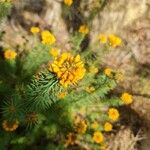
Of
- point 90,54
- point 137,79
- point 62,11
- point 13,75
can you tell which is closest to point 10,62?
point 13,75

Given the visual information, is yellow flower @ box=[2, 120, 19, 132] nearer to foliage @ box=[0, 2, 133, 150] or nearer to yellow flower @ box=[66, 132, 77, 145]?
foliage @ box=[0, 2, 133, 150]

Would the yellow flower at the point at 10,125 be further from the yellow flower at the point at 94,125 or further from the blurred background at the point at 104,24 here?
the blurred background at the point at 104,24

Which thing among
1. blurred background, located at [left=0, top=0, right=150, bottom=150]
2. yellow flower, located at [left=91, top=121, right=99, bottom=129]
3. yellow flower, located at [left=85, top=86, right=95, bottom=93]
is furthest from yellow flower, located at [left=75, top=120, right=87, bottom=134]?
blurred background, located at [left=0, top=0, right=150, bottom=150]

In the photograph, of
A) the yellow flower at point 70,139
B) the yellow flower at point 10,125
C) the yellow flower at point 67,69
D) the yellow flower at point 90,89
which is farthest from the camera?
the yellow flower at point 70,139

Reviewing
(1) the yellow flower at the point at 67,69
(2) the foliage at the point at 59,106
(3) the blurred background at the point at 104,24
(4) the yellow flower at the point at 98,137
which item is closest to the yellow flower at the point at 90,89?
(2) the foliage at the point at 59,106

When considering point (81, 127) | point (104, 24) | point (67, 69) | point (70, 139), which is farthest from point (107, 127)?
point (67, 69)

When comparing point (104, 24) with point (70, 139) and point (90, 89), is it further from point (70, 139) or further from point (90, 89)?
point (70, 139)
